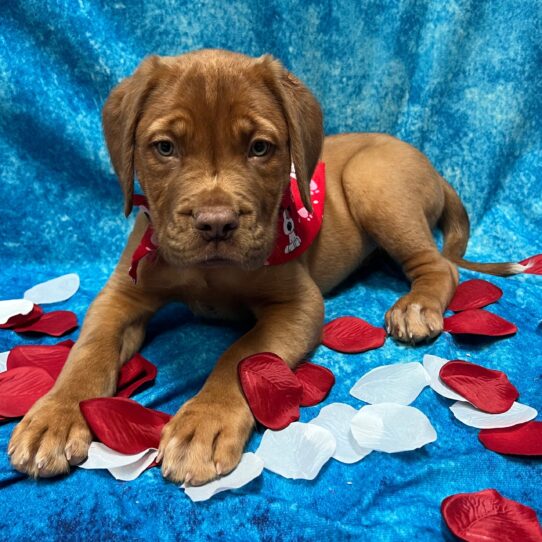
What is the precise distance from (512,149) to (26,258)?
3755 millimetres

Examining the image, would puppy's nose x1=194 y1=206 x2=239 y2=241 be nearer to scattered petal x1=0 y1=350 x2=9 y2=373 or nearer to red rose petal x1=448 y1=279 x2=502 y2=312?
scattered petal x1=0 y1=350 x2=9 y2=373

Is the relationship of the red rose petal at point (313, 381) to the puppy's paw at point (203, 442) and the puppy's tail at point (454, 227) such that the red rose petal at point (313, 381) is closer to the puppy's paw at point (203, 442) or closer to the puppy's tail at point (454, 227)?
the puppy's paw at point (203, 442)

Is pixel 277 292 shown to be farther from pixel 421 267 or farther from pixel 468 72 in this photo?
pixel 468 72

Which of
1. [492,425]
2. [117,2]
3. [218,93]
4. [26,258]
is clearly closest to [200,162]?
[218,93]

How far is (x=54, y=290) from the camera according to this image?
4000mm

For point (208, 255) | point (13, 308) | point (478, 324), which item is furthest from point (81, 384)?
point (478, 324)

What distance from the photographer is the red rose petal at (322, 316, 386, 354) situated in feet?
10.4

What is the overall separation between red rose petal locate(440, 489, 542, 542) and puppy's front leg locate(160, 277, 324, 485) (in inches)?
30.4

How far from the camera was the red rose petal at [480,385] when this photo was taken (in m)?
2.62

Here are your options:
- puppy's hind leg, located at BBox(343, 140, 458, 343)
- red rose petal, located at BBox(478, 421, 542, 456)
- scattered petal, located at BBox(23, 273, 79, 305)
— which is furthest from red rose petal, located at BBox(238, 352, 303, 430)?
scattered petal, located at BBox(23, 273, 79, 305)

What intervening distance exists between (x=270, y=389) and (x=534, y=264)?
2513 mm

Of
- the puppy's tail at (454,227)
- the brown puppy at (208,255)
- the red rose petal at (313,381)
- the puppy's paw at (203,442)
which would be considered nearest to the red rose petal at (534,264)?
the puppy's tail at (454,227)

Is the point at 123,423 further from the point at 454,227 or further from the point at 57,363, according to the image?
the point at 454,227

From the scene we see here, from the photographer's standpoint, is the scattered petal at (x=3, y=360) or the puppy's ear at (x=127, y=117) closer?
the puppy's ear at (x=127, y=117)
